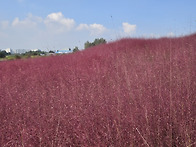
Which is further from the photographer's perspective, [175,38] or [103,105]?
[175,38]

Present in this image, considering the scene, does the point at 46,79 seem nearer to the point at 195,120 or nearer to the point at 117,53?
the point at 117,53

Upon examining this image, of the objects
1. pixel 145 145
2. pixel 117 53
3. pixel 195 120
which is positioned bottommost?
pixel 145 145

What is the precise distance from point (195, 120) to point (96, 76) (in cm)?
286

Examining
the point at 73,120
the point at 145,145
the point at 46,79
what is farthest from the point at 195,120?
the point at 46,79

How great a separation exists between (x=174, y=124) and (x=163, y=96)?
52cm

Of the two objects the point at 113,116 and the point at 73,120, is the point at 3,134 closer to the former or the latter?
the point at 73,120

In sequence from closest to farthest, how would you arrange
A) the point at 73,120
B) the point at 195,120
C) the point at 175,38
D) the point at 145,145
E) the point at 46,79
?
the point at 145,145 < the point at 195,120 < the point at 73,120 < the point at 46,79 < the point at 175,38

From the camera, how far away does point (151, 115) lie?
214 centimetres

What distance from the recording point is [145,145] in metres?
1.84

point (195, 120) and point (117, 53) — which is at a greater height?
point (117, 53)

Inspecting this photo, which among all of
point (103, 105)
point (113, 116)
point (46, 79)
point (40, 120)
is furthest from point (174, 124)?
point (46, 79)

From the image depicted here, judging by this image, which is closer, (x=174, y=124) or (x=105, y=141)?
(x=105, y=141)

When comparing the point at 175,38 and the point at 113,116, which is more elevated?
the point at 175,38

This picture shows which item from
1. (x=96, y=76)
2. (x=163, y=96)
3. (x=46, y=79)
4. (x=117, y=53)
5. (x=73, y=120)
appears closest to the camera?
(x=73, y=120)
